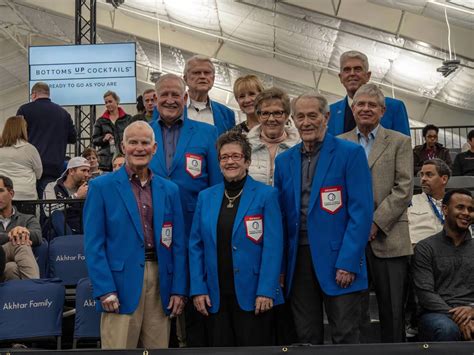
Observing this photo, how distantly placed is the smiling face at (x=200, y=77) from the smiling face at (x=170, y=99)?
347 mm

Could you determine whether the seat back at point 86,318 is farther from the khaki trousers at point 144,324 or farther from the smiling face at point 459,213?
the smiling face at point 459,213

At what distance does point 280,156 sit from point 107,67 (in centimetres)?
624

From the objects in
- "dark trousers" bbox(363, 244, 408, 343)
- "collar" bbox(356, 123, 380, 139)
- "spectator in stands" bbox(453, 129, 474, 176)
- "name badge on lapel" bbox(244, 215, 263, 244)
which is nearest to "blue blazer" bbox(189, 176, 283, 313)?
"name badge on lapel" bbox(244, 215, 263, 244)

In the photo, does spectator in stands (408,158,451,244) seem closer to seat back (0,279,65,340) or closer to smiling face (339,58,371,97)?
smiling face (339,58,371,97)

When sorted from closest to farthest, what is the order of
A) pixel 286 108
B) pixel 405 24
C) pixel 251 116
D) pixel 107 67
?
pixel 286 108 → pixel 251 116 → pixel 107 67 → pixel 405 24

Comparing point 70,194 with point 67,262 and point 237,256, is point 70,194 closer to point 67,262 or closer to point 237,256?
point 67,262

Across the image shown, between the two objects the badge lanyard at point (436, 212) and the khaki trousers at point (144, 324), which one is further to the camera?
the badge lanyard at point (436, 212)

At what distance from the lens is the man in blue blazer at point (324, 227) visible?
3439mm

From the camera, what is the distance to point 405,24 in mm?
12164

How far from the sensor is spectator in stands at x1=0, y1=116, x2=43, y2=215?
20.4 feet

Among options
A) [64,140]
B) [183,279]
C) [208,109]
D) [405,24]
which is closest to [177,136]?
[208,109]

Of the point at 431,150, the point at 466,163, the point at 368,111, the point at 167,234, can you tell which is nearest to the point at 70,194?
the point at 167,234

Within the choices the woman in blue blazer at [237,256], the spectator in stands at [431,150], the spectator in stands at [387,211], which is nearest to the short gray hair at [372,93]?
the spectator in stands at [387,211]

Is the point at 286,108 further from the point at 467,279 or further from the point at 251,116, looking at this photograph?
the point at 467,279
